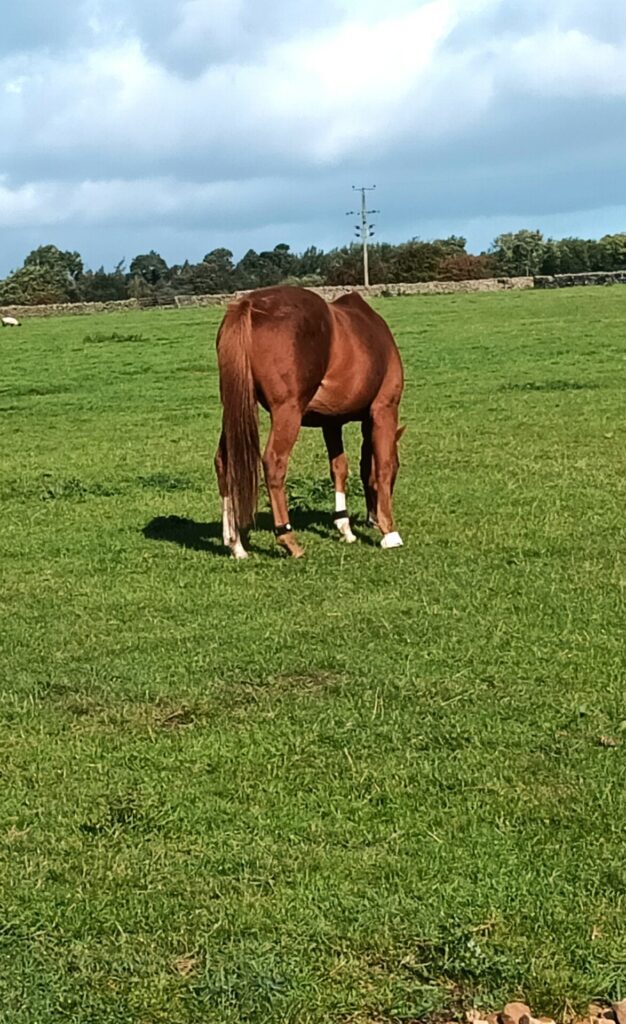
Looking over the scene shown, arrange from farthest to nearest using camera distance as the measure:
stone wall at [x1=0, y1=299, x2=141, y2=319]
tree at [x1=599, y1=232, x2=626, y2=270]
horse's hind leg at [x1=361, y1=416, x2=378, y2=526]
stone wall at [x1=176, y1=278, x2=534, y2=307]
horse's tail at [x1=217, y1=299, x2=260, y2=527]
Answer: tree at [x1=599, y1=232, x2=626, y2=270], stone wall at [x1=176, y1=278, x2=534, y2=307], stone wall at [x1=0, y1=299, x2=141, y2=319], horse's hind leg at [x1=361, y1=416, x2=378, y2=526], horse's tail at [x1=217, y1=299, x2=260, y2=527]

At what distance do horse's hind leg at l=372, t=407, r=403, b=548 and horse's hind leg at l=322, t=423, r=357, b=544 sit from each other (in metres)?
0.40

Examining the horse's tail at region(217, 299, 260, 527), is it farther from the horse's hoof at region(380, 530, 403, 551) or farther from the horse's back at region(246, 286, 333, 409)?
the horse's hoof at region(380, 530, 403, 551)

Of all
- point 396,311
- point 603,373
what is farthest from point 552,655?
point 396,311

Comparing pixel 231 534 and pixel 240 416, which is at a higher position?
pixel 240 416

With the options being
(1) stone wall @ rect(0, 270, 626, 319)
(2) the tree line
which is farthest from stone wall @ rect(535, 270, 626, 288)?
(2) the tree line

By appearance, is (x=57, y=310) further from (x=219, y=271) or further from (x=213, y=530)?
(x=219, y=271)

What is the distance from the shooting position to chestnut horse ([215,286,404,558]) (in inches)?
373

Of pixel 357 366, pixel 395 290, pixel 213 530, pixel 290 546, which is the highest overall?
pixel 395 290

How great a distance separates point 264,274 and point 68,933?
11808cm

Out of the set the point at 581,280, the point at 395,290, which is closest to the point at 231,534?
the point at 395,290

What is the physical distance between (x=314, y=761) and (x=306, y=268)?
128 meters

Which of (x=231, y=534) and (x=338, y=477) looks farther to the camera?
(x=338, y=477)

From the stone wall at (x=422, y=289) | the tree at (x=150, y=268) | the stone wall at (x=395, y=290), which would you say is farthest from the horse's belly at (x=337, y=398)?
the tree at (x=150, y=268)

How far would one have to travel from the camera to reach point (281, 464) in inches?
390
